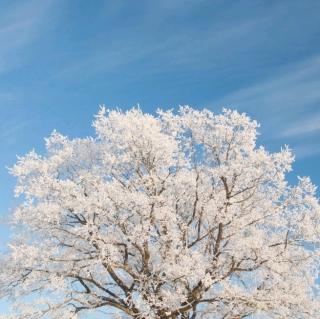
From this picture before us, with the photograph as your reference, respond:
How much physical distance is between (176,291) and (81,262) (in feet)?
17.3

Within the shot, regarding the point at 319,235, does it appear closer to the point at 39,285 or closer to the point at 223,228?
the point at 223,228

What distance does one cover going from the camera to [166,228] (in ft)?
98.6

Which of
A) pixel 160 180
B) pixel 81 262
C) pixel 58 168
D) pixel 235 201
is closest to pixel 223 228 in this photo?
pixel 235 201

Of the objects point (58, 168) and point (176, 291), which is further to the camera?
point (58, 168)

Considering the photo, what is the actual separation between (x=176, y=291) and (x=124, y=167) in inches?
287

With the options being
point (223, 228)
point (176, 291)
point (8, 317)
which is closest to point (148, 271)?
point (176, 291)

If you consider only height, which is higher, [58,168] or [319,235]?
[58,168]

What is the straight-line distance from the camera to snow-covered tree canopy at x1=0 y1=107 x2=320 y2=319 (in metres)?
29.7

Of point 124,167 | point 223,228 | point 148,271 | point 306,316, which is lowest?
point 306,316

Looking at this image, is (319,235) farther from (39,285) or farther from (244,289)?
(39,285)

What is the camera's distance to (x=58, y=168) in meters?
34.0

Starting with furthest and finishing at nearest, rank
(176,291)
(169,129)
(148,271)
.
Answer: (169,129) → (148,271) → (176,291)

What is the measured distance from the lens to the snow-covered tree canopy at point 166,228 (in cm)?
2966

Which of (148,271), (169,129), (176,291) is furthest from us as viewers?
(169,129)
